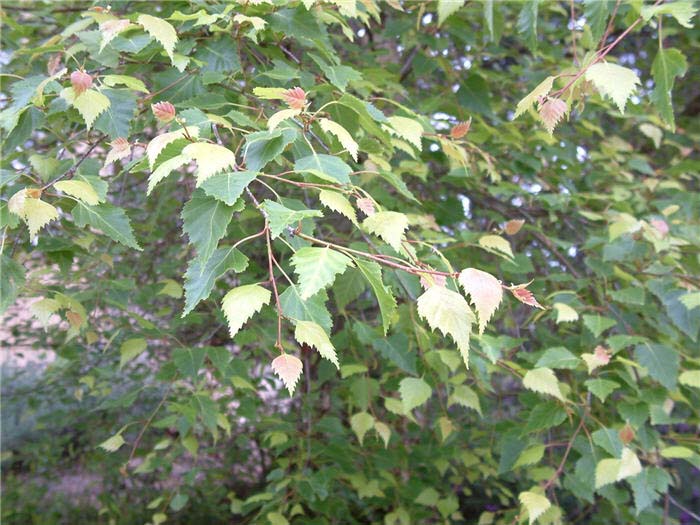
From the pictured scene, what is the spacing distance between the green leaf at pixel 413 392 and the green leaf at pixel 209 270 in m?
0.64

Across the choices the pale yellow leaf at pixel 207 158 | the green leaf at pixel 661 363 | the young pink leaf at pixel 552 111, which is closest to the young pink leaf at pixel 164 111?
the pale yellow leaf at pixel 207 158

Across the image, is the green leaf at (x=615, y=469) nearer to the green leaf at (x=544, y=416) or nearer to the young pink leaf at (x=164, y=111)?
the green leaf at (x=544, y=416)

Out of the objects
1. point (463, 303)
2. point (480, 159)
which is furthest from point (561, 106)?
point (480, 159)

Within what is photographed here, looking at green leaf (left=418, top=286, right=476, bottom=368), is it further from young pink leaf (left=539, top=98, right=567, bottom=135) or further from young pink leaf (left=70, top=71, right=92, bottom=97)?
young pink leaf (left=70, top=71, right=92, bottom=97)

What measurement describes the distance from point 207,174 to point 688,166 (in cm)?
206

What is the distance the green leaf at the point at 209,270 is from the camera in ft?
2.85

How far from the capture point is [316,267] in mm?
761

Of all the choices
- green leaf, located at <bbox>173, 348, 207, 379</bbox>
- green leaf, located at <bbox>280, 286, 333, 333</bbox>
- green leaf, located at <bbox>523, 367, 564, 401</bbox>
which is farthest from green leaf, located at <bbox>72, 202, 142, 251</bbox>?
green leaf, located at <bbox>523, 367, 564, 401</bbox>

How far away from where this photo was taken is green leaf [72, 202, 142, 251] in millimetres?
1075

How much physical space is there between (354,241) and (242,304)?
0.81 m

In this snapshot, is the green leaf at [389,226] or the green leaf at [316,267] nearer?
the green leaf at [316,267]

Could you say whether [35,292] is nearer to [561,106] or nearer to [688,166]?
[561,106]

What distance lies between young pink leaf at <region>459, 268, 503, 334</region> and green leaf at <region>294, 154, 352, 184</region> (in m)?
0.24

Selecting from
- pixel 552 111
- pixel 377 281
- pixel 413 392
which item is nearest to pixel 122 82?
pixel 377 281
